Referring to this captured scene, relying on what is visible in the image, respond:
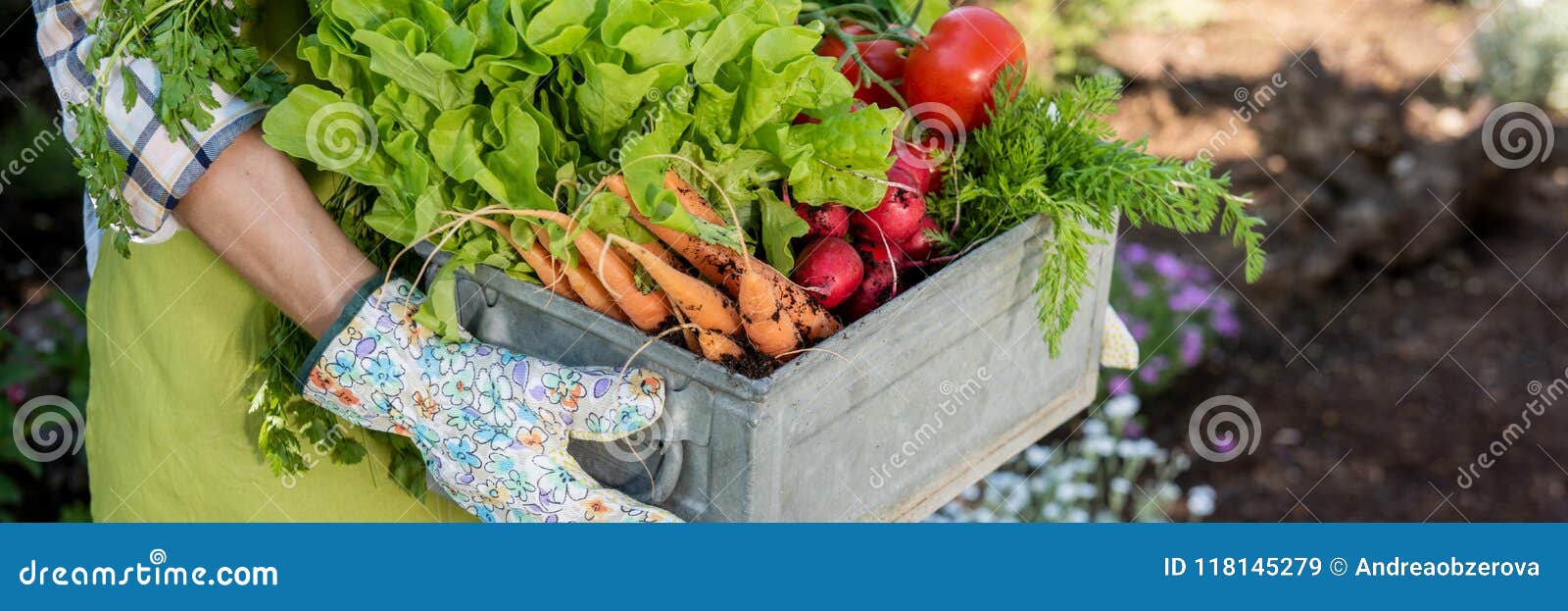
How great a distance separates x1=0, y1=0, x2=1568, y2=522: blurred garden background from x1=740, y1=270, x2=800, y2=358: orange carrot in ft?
5.45

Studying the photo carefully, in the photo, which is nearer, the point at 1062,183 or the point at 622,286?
the point at 622,286

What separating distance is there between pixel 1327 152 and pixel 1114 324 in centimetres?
197

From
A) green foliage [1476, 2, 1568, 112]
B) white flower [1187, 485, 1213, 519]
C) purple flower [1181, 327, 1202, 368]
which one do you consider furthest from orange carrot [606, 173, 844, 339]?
green foliage [1476, 2, 1568, 112]

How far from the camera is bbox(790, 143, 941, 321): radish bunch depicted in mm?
1478

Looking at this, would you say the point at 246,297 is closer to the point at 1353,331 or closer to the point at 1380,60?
the point at 1353,331

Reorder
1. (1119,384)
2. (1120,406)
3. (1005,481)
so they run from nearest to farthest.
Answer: (1120,406) → (1005,481) → (1119,384)

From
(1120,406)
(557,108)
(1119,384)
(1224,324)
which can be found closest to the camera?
(557,108)

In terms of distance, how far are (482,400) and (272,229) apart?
0.87 feet

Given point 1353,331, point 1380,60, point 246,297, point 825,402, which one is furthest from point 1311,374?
point 246,297

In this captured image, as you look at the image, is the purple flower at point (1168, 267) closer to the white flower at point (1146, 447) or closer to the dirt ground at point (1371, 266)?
the dirt ground at point (1371, 266)

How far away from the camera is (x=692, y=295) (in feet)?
4.58

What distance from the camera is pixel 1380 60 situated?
3.85 meters

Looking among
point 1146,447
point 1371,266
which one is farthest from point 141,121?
point 1371,266

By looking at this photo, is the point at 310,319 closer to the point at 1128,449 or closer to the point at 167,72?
the point at 167,72
